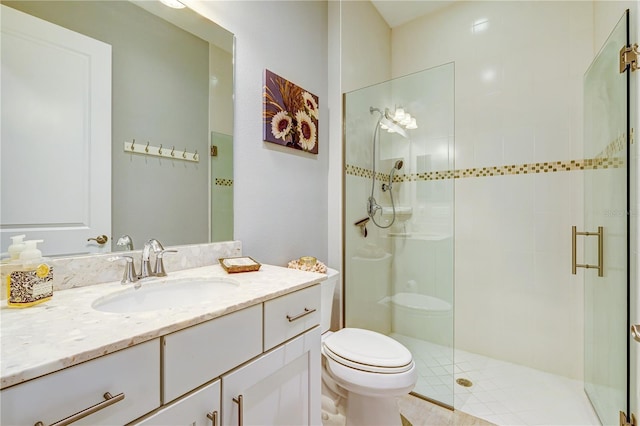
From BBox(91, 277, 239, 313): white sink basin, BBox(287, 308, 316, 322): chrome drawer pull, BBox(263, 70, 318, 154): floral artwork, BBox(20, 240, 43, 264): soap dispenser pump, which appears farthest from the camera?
BBox(263, 70, 318, 154): floral artwork

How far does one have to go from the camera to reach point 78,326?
61 cm

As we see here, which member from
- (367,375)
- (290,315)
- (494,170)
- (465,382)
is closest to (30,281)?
(290,315)

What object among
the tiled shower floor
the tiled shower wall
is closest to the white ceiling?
the tiled shower wall

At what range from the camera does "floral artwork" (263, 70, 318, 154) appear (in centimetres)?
155

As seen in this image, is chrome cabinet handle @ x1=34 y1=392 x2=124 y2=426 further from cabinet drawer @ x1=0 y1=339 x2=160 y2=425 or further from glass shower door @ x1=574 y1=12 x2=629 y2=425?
glass shower door @ x1=574 y1=12 x2=629 y2=425

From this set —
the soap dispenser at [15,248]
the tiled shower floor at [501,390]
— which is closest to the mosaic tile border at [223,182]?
the soap dispenser at [15,248]

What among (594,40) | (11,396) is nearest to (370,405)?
(11,396)

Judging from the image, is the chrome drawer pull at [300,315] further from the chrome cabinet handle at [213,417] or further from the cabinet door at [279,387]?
the chrome cabinet handle at [213,417]

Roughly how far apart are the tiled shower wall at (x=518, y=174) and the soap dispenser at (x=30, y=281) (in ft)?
8.11

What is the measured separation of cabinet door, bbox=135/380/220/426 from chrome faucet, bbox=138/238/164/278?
51 cm

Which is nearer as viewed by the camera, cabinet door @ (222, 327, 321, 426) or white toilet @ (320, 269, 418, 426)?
cabinet door @ (222, 327, 321, 426)

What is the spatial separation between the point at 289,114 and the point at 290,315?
1.17 meters

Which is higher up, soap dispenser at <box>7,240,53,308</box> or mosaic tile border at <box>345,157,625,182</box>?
mosaic tile border at <box>345,157,625,182</box>

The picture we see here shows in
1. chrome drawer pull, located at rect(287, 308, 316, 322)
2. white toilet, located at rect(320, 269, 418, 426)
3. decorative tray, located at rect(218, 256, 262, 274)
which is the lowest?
white toilet, located at rect(320, 269, 418, 426)
